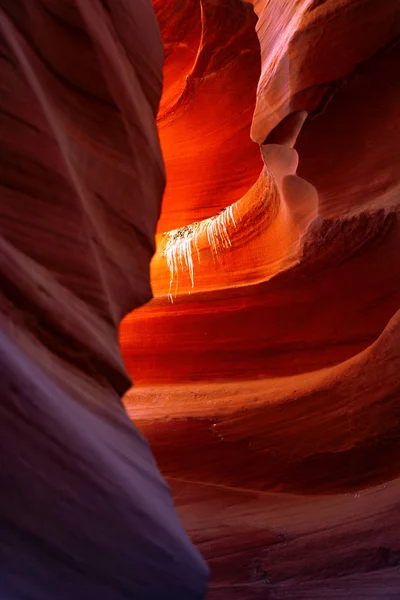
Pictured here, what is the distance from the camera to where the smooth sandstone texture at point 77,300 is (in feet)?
3.99

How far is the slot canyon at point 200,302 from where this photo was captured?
1.36 metres

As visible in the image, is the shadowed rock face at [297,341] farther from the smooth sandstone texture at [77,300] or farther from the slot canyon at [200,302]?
the smooth sandstone texture at [77,300]

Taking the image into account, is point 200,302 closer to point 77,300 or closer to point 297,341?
point 297,341

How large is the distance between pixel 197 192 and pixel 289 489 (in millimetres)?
3968

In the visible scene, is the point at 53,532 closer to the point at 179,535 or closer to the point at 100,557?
the point at 100,557

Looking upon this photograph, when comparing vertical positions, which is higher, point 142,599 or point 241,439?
point 142,599

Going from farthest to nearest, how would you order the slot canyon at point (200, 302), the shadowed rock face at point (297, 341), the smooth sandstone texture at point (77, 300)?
1. the shadowed rock face at point (297, 341)
2. the slot canyon at point (200, 302)
3. the smooth sandstone texture at point (77, 300)

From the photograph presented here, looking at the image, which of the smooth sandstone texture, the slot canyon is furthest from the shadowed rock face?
the smooth sandstone texture

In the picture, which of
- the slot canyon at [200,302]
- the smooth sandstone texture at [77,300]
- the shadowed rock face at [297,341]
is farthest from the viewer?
the shadowed rock face at [297,341]

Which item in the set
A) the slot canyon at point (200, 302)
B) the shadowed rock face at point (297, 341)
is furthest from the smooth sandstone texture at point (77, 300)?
the shadowed rock face at point (297, 341)

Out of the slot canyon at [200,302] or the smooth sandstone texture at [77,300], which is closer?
the smooth sandstone texture at [77,300]

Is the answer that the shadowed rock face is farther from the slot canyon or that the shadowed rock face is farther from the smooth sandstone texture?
the smooth sandstone texture

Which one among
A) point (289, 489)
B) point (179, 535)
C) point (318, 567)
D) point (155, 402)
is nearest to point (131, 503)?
point (179, 535)

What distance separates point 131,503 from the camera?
141cm
